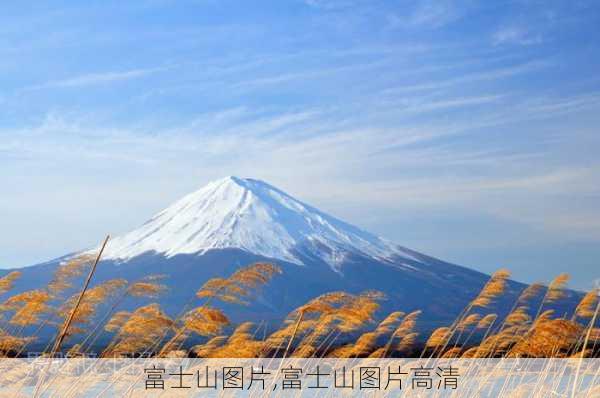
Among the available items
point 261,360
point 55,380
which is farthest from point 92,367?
point 261,360

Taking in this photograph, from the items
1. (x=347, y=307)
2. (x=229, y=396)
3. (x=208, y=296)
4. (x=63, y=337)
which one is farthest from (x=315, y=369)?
(x=63, y=337)

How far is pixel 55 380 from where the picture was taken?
23.8 ft

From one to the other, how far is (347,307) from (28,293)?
226 centimetres

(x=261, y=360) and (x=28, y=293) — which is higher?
(x=28, y=293)

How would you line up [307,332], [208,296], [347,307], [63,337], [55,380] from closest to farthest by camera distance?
[63,337] → [208,296] → [347,307] → [55,380] → [307,332]

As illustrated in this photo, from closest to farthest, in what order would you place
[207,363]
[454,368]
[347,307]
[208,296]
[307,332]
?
[208,296], [347,307], [207,363], [307,332], [454,368]

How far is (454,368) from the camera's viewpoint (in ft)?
30.9

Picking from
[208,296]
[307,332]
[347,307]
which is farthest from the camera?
[307,332]

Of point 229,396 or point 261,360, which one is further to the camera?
point 261,360

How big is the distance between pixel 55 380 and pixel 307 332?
8.19ft

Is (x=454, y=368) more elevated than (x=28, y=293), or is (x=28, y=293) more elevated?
(x=28, y=293)

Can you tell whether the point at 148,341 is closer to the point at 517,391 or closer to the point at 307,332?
the point at 307,332

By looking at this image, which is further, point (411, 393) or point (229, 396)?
point (411, 393)

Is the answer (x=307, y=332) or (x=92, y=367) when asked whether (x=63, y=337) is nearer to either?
(x=92, y=367)
